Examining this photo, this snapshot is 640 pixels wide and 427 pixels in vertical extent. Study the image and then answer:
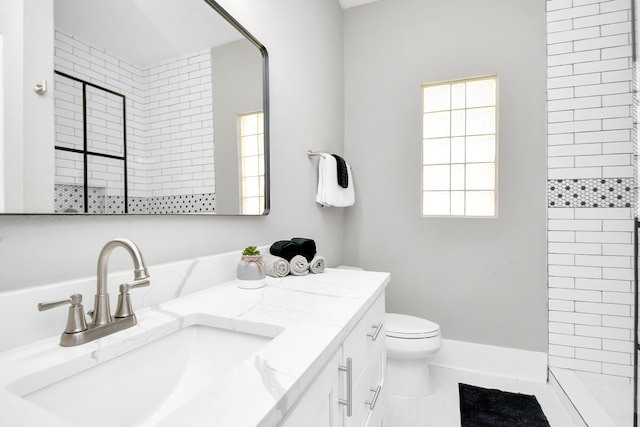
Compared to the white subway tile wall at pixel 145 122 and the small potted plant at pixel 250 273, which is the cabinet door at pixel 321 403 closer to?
the small potted plant at pixel 250 273

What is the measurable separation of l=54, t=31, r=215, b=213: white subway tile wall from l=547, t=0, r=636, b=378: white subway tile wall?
214 centimetres

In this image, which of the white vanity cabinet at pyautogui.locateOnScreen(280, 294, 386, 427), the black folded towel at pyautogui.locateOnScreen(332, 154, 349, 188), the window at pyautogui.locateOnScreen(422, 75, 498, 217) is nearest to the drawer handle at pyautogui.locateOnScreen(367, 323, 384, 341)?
the white vanity cabinet at pyautogui.locateOnScreen(280, 294, 386, 427)

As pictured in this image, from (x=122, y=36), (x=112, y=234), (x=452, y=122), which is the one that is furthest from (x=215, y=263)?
(x=452, y=122)

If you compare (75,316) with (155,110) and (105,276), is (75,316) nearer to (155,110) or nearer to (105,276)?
(105,276)

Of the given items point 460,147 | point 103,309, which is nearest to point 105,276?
point 103,309

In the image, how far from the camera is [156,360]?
74 cm

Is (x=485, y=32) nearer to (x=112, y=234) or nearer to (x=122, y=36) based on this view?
(x=122, y=36)

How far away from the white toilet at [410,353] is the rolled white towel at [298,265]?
834 millimetres

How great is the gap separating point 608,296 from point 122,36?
2.78 metres

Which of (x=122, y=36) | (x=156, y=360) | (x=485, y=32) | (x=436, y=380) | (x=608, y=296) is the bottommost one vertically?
(x=436, y=380)

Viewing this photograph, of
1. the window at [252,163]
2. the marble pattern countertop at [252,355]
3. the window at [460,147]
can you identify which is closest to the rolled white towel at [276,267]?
the marble pattern countertop at [252,355]

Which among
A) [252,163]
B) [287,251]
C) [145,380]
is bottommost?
[145,380]

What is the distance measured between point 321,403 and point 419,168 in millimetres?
1984

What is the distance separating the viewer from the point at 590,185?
6.68ft
